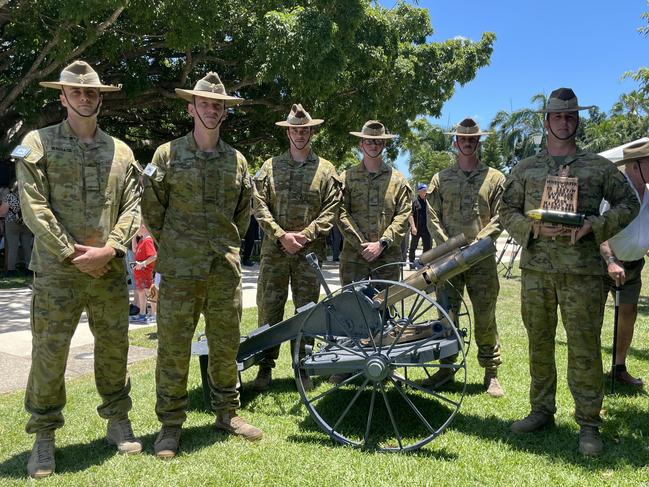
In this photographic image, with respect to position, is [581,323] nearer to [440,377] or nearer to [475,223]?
[475,223]

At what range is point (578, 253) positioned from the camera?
3.84m


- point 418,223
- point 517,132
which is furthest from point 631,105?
point 418,223

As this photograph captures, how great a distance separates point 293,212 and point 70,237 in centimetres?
201

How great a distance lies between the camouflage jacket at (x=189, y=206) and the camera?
388cm

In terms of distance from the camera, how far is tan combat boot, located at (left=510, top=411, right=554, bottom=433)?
4.14 meters

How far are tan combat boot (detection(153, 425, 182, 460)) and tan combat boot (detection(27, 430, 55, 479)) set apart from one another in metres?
0.62

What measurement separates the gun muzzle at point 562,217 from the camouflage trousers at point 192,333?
205cm

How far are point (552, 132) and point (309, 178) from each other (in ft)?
6.64

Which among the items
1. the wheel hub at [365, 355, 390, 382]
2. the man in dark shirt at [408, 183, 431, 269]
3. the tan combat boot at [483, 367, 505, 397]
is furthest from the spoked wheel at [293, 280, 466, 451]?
the man in dark shirt at [408, 183, 431, 269]

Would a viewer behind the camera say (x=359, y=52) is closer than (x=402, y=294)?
No

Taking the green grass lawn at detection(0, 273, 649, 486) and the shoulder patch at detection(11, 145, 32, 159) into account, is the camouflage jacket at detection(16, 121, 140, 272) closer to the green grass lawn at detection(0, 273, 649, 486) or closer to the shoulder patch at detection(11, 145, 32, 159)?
the shoulder patch at detection(11, 145, 32, 159)

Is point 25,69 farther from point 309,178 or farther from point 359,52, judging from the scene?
point 309,178

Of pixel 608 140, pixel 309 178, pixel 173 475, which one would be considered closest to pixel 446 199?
pixel 309 178

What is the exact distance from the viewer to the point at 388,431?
13.8ft
